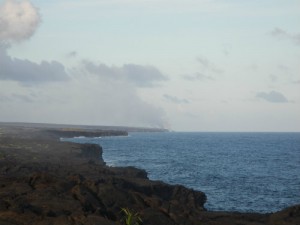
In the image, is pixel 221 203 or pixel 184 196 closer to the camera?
pixel 184 196

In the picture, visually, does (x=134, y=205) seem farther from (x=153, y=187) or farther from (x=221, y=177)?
(x=221, y=177)

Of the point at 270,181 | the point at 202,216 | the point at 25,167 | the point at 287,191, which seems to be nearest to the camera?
the point at 202,216

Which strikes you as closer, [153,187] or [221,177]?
[153,187]

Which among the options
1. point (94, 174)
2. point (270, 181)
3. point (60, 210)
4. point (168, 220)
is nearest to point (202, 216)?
point (168, 220)

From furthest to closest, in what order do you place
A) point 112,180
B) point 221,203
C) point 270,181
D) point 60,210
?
point 270,181 < point 221,203 < point 112,180 < point 60,210

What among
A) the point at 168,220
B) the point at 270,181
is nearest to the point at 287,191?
the point at 270,181

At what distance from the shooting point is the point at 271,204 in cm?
5709

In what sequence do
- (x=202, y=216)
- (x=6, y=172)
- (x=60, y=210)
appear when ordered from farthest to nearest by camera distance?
(x=6, y=172) < (x=202, y=216) < (x=60, y=210)

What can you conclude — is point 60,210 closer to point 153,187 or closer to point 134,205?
point 134,205

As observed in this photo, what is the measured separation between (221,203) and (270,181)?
2552cm

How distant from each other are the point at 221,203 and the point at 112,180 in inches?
700

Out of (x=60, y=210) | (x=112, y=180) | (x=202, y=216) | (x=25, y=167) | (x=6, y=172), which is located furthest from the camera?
(x=25, y=167)

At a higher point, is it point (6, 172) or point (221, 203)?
point (6, 172)

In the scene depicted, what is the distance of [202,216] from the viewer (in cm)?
3453
